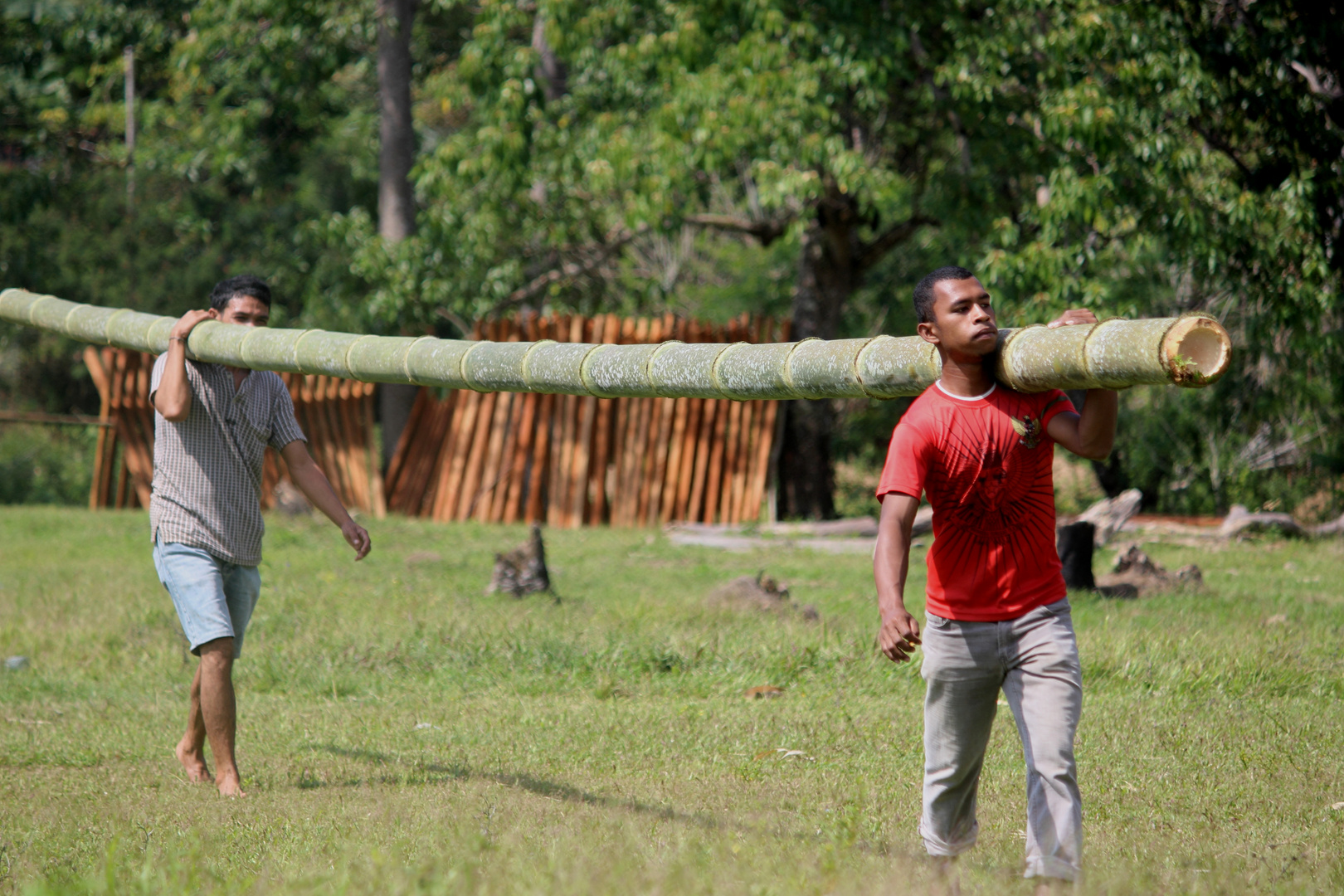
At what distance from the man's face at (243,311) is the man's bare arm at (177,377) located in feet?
0.33

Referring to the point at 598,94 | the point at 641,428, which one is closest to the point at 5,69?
the point at 598,94

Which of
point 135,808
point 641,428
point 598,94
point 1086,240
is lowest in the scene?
point 135,808

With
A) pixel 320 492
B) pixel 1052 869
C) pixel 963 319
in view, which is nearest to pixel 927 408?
pixel 963 319

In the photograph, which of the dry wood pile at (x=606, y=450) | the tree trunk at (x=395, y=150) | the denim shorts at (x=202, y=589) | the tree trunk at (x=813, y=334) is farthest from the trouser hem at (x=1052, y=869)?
the tree trunk at (x=395, y=150)

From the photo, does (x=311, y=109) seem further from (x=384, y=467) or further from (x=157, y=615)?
(x=157, y=615)

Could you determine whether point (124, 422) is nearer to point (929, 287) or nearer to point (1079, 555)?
point (1079, 555)

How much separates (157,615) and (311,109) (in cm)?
1383

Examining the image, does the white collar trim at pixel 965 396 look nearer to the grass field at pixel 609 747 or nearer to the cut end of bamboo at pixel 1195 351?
the cut end of bamboo at pixel 1195 351

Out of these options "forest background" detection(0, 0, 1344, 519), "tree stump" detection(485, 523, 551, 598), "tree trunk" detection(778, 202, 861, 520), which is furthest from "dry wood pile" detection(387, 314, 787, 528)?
"tree stump" detection(485, 523, 551, 598)

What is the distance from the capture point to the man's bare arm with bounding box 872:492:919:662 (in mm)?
3184

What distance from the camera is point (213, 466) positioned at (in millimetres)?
4961

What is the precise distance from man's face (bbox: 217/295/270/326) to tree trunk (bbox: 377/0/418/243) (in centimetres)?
1147

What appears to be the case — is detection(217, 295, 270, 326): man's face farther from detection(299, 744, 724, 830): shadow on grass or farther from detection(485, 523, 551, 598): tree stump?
detection(485, 523, 551, 598): tree stump

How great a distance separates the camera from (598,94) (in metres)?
14.5
